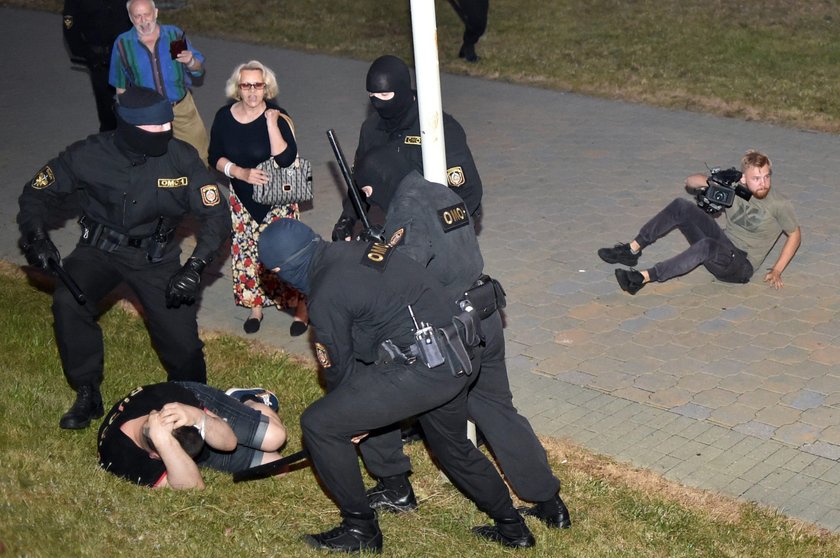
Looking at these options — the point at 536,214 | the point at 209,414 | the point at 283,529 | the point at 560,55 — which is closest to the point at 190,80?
the point at 536,214

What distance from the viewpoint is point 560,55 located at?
16.5 meters

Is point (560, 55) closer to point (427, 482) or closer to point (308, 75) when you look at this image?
point (308, 75)

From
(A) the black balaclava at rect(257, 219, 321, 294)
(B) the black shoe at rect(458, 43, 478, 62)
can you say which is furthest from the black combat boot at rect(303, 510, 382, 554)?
(B) the black shoe at rect(458, 43, 478, 62)

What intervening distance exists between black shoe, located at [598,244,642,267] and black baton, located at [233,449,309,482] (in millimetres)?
3850

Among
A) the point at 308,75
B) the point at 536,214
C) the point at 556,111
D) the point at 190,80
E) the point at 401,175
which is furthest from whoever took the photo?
the point at 308,75

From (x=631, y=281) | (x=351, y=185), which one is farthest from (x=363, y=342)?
(x=631, y=281)

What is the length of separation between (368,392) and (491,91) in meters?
10.2

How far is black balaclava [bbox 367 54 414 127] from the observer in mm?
6723

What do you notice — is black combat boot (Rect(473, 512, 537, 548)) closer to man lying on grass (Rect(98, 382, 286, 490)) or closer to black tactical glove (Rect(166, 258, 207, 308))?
man lying on grass (Rect(98, 382, 286, 490))

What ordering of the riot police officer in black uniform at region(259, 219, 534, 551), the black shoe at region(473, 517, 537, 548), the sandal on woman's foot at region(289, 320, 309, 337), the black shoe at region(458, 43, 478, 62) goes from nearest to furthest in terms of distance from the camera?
1. the riot police officer in black uniform at region(259, 219, 534, 551)
2. the black shoe at region(473, 517, 537, 548)
3. the sandal on woman's foot at region(289, 320, 309, 337)
4. the black shoe at region(458, 43, 478, 62)

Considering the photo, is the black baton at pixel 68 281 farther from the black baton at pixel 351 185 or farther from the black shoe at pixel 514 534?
the black shoe at pixel 514 534

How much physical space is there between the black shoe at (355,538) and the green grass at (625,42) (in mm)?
9137

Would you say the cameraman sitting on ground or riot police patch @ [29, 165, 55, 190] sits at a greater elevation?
riot police patch @ [29, 165, 55, 190]

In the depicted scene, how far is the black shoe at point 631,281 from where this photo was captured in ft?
29.0
